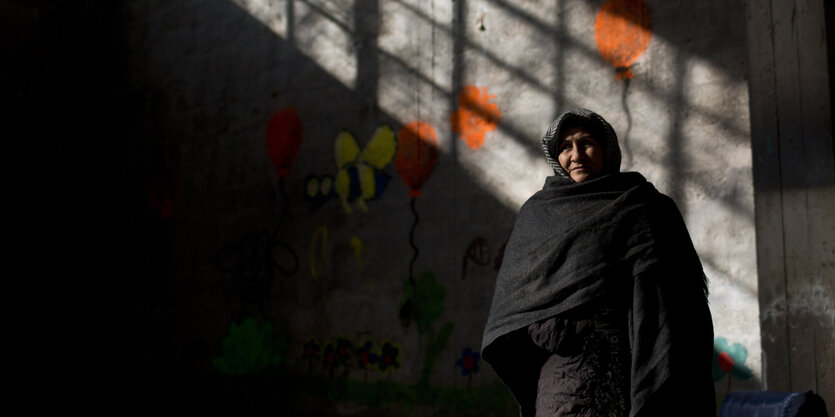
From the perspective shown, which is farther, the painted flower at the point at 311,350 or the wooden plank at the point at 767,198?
the painted flower at the point at 311,350

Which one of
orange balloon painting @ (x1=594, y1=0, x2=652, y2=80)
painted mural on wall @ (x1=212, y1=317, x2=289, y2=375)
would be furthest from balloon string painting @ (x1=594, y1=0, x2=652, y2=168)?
painted mural on wall @ (x1=212, y1=317, x2=289, y2=375)

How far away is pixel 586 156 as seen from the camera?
2.22 meters

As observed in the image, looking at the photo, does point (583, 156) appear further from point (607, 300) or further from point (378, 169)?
point (378, 169)

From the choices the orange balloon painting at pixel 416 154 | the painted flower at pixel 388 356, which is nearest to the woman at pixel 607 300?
the orange balloon painting at pixel 416 154

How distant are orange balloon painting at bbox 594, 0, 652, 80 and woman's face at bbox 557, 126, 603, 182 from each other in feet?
8.51

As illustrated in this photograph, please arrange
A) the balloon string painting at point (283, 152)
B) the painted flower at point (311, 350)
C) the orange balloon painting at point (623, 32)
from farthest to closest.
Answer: the balloon string painting at point (283, 152) < the painted flower at point (311, 350) < the orange balloon painting at point (623, 32)

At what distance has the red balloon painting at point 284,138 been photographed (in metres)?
6.34

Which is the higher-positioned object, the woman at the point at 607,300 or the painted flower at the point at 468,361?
the woman at the point at 607,300

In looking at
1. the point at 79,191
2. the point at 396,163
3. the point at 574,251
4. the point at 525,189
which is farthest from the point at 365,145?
the point at 574,251

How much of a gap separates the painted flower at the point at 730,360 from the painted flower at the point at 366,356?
2.35 metres

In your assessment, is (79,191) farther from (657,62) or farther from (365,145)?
(657,62)

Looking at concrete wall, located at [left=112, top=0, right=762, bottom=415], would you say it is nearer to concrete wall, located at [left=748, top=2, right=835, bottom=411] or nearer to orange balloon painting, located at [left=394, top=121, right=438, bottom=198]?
orange balloon painting, located at [left=394, top=121, right=438, bottom=198]

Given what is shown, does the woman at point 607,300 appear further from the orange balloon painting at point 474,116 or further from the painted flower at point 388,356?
the painted flower at point 388,356

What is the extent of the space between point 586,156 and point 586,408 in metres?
0.66
